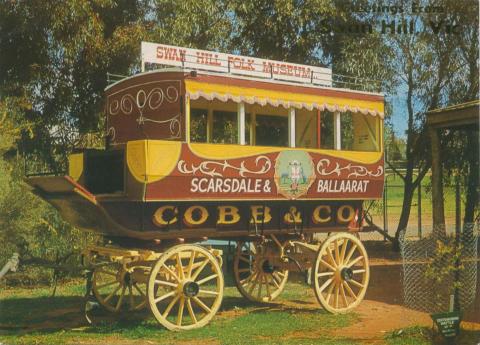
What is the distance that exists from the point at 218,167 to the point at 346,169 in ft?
7.95

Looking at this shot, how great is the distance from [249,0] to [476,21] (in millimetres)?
5578

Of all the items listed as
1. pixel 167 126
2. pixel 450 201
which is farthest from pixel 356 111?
pixel 450 201

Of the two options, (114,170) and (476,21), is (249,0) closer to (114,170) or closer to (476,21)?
(476,21)

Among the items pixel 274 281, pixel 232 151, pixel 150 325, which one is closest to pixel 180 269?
pixel 150 325

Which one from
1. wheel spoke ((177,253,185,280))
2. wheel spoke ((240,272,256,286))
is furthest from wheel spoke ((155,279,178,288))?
wheel spoke ((240,272,256,286))

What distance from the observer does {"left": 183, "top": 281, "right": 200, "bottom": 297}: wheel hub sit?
322 inches

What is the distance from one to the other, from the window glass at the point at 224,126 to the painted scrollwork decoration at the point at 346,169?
1454mm

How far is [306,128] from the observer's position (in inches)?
403

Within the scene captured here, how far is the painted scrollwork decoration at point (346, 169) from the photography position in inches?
374

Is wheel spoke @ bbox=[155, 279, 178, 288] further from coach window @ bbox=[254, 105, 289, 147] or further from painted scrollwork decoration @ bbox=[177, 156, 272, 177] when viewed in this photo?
coach window @ bbox=[254, 105, 289, 147]

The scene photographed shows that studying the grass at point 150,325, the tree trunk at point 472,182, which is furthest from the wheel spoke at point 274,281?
the tree trunk at point 472,182

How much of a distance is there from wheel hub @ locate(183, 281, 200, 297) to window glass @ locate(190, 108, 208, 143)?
243 cm

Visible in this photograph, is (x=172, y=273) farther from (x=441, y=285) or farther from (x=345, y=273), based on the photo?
(x=441, y=285)

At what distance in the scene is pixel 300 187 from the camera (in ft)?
30.4
